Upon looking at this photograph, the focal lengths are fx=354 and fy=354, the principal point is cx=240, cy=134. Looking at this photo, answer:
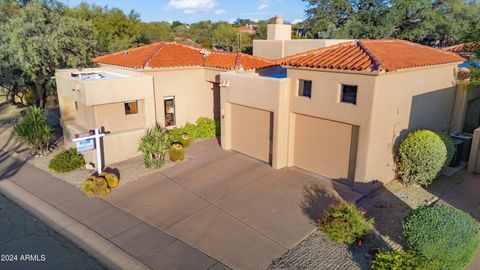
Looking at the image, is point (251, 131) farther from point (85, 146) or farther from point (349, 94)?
point (85, 146)

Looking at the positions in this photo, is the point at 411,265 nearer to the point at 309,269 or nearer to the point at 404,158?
the point at 309,269

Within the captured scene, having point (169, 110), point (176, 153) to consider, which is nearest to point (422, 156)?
point (176, 153)

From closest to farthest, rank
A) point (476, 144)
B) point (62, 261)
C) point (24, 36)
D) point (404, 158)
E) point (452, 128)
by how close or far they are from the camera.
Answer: point (62, 261) → point (404, 158) → point (476, 144) → point (452, 128) → point (24, 36)

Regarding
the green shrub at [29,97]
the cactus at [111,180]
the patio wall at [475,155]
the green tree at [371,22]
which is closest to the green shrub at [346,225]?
the patio wall at [475,155]

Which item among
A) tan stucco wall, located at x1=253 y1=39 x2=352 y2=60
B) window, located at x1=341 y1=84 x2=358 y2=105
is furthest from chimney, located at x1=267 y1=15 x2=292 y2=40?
window, located at x1=341 y1=84 x2=358 y2=105

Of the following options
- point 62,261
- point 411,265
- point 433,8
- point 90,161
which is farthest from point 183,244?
point 433,8
